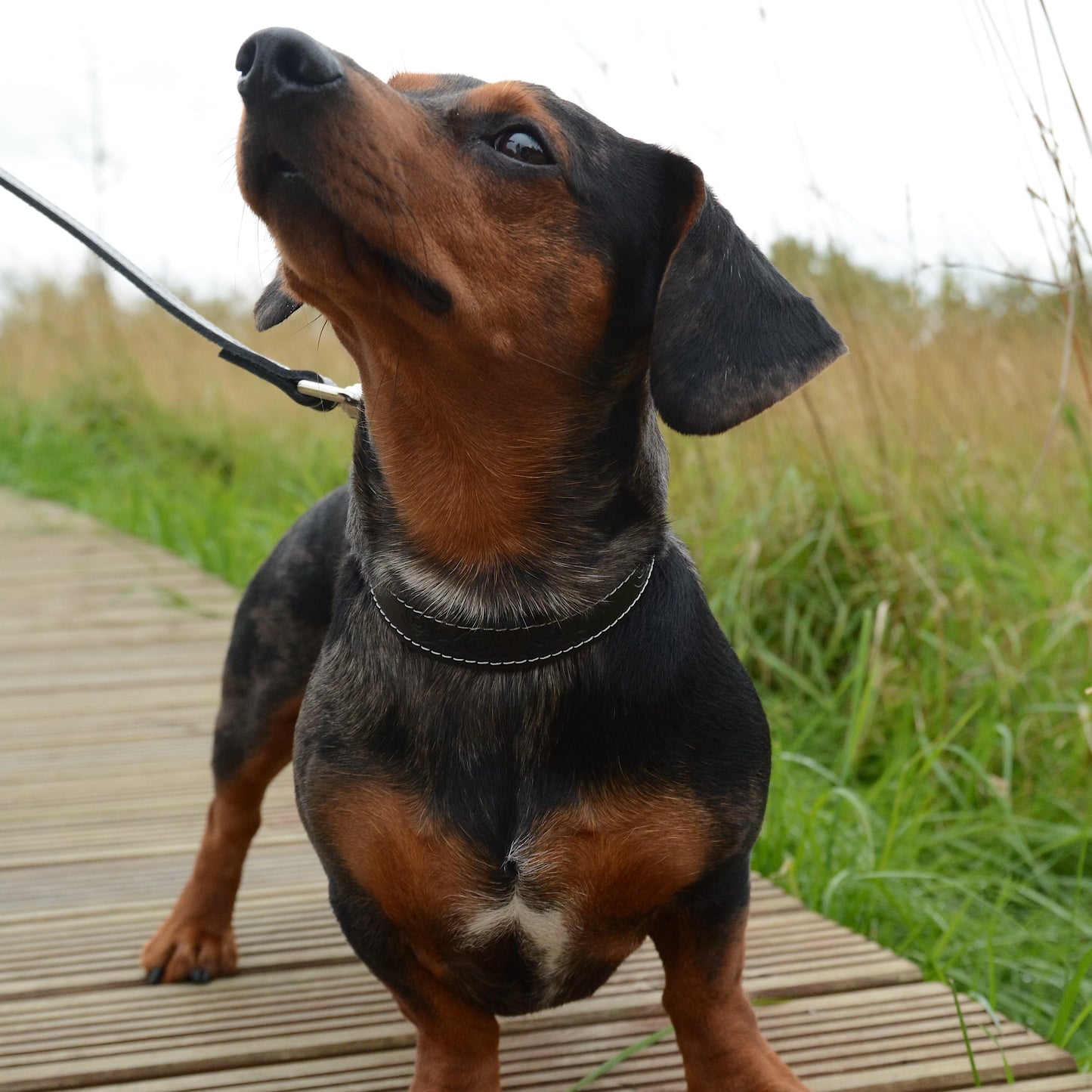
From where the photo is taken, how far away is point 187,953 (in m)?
2.71

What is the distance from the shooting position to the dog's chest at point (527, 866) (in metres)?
2.01

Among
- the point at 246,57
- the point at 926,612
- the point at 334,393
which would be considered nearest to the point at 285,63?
the point at 246,57

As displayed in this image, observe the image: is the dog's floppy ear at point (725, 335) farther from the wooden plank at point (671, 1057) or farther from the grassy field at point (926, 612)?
the wooden plank at point (671, 1057)

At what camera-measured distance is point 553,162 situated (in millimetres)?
2191

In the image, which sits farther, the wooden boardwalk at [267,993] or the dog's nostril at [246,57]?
the wooden boardwalk at [267,993]

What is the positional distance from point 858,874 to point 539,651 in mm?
1337

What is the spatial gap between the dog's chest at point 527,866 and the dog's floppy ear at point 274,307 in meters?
1.06

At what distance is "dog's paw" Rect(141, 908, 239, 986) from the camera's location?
271cm

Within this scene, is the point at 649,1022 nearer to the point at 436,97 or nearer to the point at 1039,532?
the point at 436,97

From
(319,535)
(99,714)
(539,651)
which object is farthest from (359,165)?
(99,714)

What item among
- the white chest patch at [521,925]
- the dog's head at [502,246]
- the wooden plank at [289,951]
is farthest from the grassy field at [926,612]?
the white chest patch at [521,925]

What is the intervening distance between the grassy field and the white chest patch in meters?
1.10

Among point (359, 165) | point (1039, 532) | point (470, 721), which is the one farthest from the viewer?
point (1039, 532)

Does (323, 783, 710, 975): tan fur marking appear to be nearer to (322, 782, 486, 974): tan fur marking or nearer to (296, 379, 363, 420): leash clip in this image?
(322, 782, 486, 974): tan fur marking
